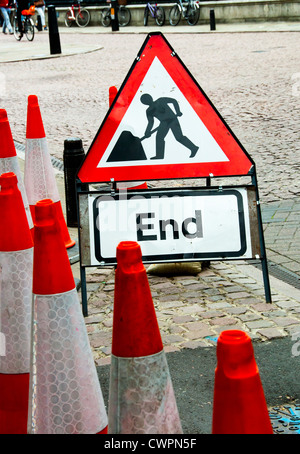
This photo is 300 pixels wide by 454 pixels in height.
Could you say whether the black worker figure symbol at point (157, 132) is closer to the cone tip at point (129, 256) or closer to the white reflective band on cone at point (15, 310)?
the white reflective band on cone at point (15, 310)

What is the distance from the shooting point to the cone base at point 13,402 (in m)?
3.23

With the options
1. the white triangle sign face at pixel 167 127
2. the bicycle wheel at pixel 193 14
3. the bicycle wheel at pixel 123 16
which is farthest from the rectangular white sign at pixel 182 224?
the bicycle wheel at pixel 123 16

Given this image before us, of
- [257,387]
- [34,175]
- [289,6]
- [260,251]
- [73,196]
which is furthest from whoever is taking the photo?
[289,6]

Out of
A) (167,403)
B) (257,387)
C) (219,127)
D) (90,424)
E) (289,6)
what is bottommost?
(90,424)

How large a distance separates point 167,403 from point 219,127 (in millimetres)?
2269

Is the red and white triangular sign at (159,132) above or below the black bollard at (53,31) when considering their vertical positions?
below

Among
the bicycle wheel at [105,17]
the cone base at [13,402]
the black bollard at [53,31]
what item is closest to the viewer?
the cone base at [13,402]

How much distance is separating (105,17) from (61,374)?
2988cm

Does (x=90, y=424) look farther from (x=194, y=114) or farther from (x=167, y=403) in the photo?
(x=194, y=114)

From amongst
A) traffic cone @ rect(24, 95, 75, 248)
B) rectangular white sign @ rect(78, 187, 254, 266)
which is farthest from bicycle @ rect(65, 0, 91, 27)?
rectangular white sign @ rect(78, 187, 254, 266)

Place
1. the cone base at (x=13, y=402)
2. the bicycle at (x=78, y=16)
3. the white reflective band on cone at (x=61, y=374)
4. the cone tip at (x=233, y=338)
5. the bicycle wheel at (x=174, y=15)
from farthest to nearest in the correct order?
1. the bicycle at (x=78, y=16)
2. the bicycle wheel at (x=174, y=15)
3. the cone base at (x=13, y=402)
4. the white reflective band on cone at (x=61, y=374)
5. the cone tip at (x=233, y=338)

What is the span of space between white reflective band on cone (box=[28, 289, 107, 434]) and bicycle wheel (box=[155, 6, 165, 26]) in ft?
88.5

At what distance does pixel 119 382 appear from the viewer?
2.44 metres
